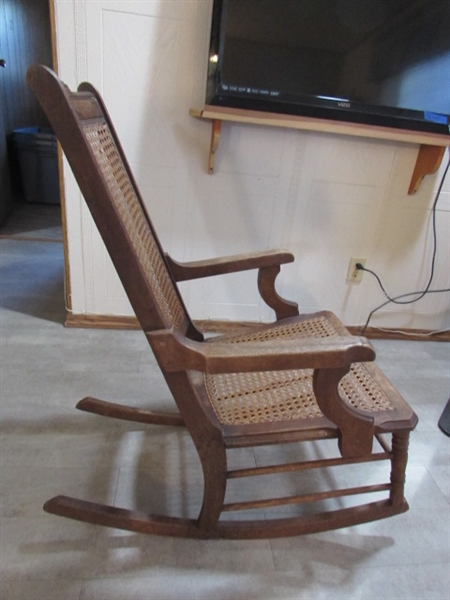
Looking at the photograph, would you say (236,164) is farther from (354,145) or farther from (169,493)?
(169,493)

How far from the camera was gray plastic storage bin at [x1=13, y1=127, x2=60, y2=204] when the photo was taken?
10.8 feet

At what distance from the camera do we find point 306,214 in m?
1.75

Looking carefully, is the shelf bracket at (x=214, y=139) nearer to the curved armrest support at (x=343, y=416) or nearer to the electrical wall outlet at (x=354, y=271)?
the electrical wall outlet at (x=354, y=271)

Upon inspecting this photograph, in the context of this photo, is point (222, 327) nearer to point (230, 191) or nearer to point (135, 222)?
point (230, 191)

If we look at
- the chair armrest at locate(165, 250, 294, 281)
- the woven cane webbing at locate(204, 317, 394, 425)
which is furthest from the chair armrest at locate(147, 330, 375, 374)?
the chair armrest at locate(165, 250, 294, 281)

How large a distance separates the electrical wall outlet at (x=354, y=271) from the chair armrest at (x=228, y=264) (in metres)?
0.80

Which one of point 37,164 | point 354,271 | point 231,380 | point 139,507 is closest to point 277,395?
point 231,380

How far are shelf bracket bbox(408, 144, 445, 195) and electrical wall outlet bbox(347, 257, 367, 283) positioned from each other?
350 millimetres

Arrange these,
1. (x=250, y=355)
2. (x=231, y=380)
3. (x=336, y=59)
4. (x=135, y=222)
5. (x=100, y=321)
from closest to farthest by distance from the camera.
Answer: (x=250, y=355), (x=135, y=222), (x=231, y=380), (x=336, y=59), (x=100, y=321)

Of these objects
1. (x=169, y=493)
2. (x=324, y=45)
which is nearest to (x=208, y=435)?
(x=169, y=493)

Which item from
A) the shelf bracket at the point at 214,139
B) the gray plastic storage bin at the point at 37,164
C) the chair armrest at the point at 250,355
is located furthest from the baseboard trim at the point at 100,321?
the gray plastic storage bin at the point at 37,164

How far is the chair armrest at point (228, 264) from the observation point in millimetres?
1135

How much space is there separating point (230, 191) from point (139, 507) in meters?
1.17

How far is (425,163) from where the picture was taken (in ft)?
5.42
